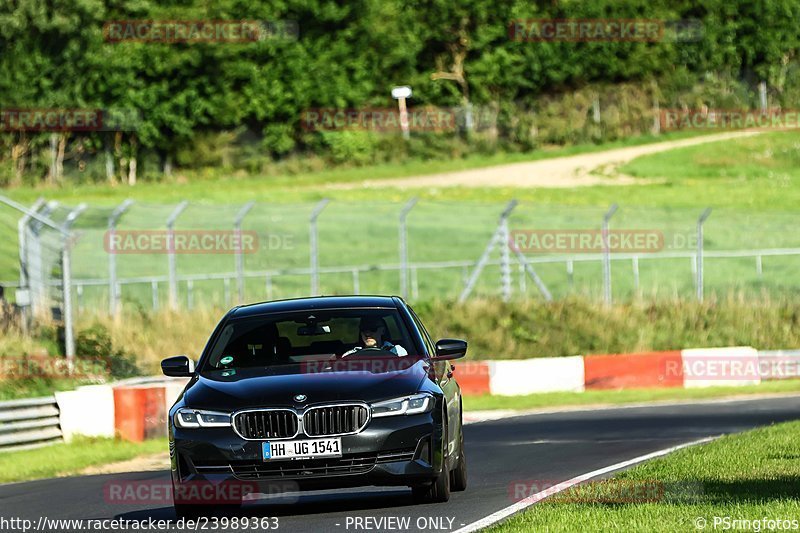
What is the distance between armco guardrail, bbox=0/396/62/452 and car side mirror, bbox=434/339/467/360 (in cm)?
834

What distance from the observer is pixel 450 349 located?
39.5ft

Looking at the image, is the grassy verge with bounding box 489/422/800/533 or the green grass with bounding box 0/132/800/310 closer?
the grassy verge with bounding box 489/422/800/533

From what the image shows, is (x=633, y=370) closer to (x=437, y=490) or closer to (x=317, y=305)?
(x=317, y=305)

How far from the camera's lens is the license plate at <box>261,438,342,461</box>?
10930 millimetres

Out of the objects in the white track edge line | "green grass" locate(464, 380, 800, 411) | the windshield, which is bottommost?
"green grass" locate(464, 380, 800, 411)

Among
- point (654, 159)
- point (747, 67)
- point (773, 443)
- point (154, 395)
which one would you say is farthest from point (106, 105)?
point (773, 443)

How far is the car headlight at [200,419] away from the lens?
11047 millimetres

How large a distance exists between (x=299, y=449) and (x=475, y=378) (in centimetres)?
1562

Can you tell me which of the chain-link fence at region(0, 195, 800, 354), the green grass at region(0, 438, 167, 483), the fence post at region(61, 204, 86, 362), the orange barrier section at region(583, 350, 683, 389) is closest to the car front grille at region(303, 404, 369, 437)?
the green grass at region(0, 438, 167, 483)

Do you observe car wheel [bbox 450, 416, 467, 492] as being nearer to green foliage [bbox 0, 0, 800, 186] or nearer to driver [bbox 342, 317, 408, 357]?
driver [bbox 342, 317, 408, 357]

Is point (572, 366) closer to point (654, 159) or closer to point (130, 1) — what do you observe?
point (654, 159)

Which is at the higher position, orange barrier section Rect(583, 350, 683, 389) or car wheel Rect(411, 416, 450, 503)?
car wheel Rect(411, 416, 450, 503)

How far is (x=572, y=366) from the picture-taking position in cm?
2702

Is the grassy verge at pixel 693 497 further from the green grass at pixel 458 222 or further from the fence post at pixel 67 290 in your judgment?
the green grass at pixel 458 222
